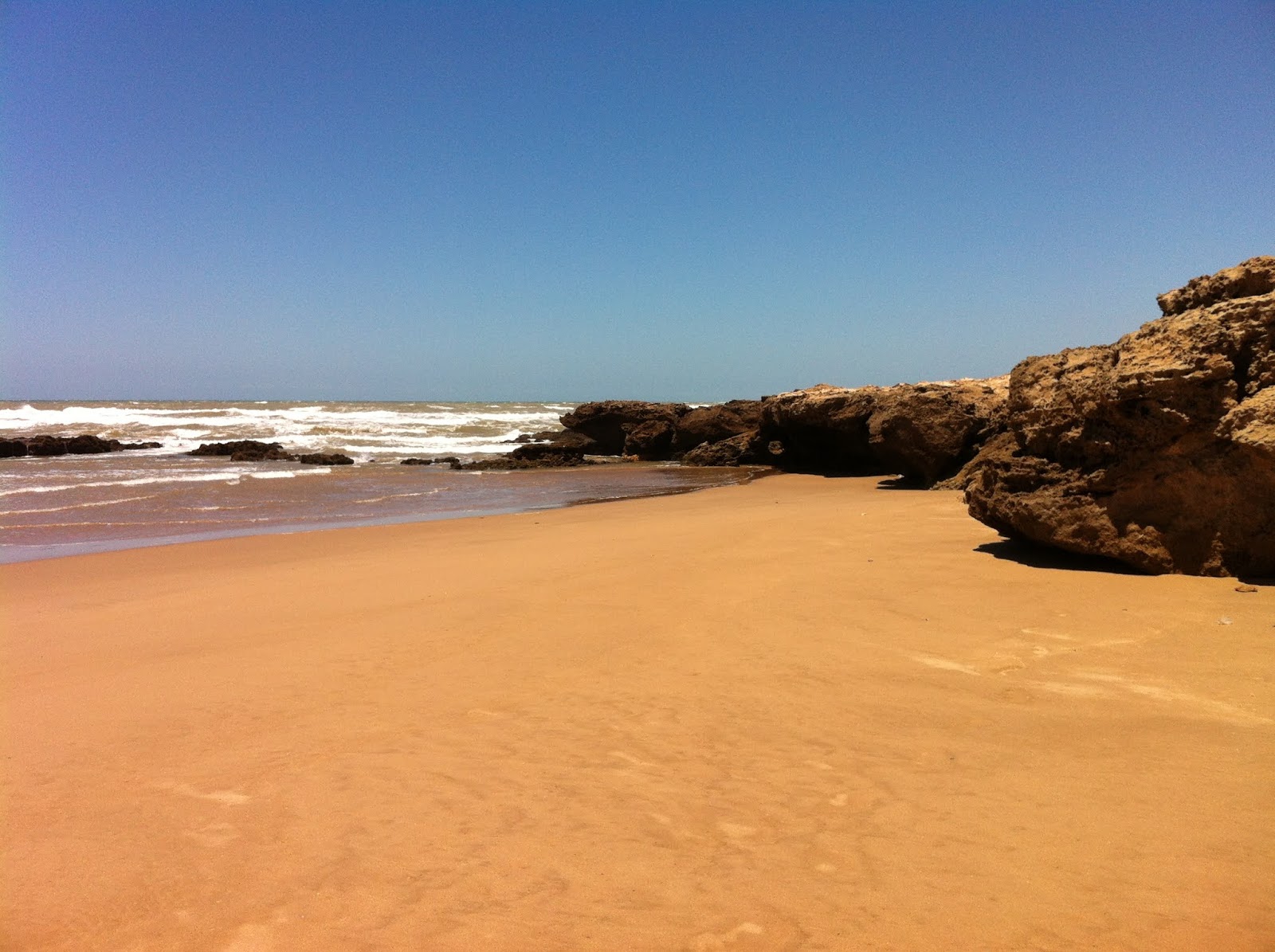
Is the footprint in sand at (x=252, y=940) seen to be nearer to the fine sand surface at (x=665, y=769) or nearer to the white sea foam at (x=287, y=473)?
the fine sand surface at (x=665, y=769)

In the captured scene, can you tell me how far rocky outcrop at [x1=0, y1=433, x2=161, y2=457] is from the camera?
92.4ft

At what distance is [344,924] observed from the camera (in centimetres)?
237

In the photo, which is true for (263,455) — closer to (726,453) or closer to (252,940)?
(726,453)

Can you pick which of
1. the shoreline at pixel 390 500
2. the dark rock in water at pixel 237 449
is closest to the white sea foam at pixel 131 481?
the shoreline at pixel 390 500

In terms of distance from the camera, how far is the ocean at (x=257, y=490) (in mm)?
12203

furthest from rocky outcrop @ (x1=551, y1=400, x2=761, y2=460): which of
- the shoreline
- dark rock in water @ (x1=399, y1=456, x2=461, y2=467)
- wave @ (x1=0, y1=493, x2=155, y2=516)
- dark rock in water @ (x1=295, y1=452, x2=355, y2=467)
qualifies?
wave @ (x1=0, y1=493, x2=155, y2=516)

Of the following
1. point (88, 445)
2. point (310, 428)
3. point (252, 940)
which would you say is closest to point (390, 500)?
point (252, 940)

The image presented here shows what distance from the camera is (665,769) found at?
3295 millimetres

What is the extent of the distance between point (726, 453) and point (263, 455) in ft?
48.9

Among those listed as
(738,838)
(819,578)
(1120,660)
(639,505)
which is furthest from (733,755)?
(639,505)

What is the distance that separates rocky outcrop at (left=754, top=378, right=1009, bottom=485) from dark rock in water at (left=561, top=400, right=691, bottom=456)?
9637 millimetres

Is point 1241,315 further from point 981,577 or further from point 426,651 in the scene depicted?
point 426,651

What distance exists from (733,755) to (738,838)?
0.63 meters

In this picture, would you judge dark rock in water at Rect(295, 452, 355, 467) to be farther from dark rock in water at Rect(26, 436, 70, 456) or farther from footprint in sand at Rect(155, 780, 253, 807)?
footprint in sand at Rect(155, 780, 253, 807)
